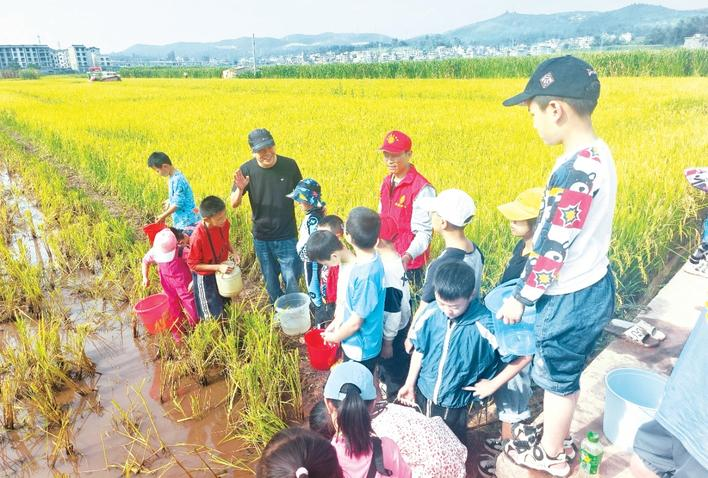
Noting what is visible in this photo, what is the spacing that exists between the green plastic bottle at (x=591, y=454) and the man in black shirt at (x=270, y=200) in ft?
6.98

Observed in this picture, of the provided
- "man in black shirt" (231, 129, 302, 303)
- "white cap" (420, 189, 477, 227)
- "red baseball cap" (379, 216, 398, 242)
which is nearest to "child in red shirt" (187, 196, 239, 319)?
"man in black shirt" (231, 129, 302, 303)

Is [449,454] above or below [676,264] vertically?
above

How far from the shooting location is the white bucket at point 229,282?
2.86m

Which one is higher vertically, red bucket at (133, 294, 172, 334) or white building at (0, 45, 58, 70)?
white building at (0, 45, 58, 70)

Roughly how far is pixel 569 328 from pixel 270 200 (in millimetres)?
2174

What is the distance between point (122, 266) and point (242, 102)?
1175cm

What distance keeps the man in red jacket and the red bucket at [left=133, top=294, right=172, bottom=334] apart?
1675mm

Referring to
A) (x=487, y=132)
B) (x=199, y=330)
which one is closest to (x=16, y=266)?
(x=199, y=330)

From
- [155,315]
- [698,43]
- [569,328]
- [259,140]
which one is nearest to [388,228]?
[259,140]

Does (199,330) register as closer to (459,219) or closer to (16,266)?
(459,219)

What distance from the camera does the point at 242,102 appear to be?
1453 cm

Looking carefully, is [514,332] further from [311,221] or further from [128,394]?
[128,394]

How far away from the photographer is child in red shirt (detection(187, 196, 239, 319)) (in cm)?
274

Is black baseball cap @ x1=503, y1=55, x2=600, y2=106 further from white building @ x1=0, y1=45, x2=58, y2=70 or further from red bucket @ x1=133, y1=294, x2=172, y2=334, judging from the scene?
white building @ x1=0, y1=45, x2=58, y2=70
